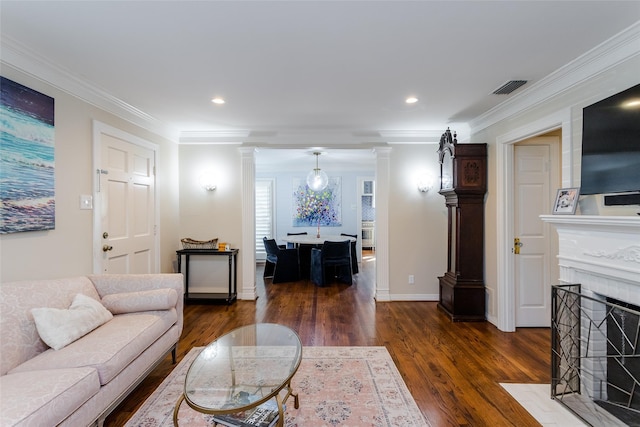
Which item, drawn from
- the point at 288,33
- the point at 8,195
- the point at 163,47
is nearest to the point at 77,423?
the point at 8,195

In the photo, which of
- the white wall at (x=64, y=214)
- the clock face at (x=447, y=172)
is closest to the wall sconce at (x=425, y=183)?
the clock face at (x=447, y=172)

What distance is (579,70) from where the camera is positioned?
234 centimetres

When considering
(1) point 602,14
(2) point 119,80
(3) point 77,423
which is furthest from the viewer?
(2) point 119,80

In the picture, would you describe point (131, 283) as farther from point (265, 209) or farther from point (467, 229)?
point (265, 209)

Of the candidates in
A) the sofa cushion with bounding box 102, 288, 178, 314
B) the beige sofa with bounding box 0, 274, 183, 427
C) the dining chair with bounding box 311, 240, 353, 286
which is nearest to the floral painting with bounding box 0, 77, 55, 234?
the beige sofa with bounding box 0, 274, 183, 427

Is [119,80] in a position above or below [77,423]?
above

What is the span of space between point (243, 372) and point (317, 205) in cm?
585

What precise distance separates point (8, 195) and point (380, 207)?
12.4ft

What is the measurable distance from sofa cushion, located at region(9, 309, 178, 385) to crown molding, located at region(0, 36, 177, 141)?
192 centimetres

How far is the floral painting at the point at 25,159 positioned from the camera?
2.02 metres

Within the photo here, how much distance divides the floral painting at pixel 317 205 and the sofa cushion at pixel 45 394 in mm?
6081

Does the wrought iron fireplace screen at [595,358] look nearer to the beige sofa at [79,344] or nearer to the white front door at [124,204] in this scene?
the beige sofa at [79,344]

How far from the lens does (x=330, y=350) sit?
9.37ft

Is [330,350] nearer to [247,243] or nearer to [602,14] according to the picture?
[247,243]
